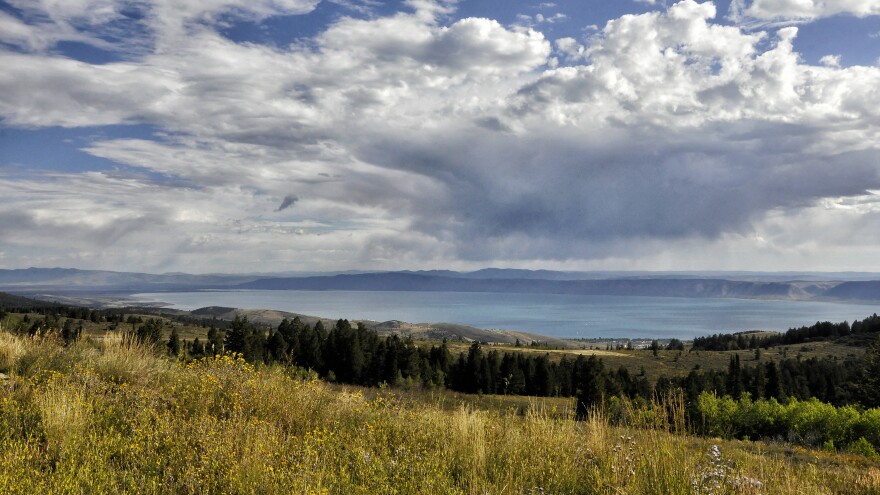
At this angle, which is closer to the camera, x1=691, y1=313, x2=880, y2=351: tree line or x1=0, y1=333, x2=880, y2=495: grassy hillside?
x1=0, y1=333, x2=880, y2=495: grassy hillside

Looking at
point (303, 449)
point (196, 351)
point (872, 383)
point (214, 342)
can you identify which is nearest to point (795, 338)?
point (872, 383)

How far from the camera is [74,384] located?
328 inches

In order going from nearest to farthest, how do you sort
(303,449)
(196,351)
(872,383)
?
(303,449)
(196,351)
(872,383)

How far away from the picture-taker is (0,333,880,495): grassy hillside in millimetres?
5410

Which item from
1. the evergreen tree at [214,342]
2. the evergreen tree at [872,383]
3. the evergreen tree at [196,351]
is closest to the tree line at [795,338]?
the evergreen tree at [872,383]

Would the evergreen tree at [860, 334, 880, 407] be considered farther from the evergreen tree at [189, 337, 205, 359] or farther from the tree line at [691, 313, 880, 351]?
the tree line at [691, 313, 880, 351]

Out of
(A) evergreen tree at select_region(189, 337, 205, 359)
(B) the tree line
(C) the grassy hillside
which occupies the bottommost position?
(B) the tree line

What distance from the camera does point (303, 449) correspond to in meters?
6.45

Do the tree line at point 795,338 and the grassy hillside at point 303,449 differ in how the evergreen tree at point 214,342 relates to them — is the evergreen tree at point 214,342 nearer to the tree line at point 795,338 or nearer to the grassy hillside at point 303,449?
the grassy hillside at point 303,449

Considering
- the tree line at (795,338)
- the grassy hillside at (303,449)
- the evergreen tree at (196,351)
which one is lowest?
the tree line at (795,338)

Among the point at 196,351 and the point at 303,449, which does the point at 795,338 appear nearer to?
the point at 196,351

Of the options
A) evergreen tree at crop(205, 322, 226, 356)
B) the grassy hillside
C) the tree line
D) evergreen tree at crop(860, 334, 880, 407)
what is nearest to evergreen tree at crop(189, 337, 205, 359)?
evergreen tree at crop(205, 322, 226, 356)

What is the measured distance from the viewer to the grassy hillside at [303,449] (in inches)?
213

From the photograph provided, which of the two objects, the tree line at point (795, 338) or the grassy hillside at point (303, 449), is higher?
the grassy hillside at point (303, 449)
